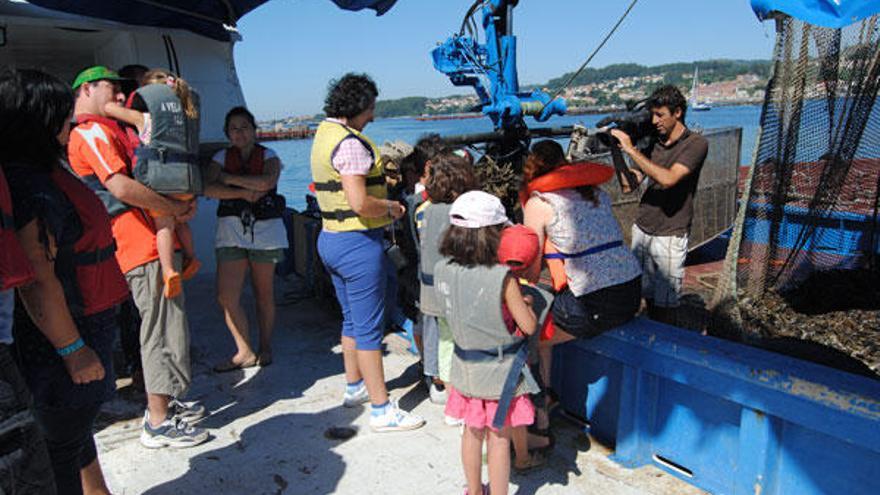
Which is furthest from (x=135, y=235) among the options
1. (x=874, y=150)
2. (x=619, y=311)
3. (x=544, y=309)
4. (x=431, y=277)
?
(x=874, y=150)

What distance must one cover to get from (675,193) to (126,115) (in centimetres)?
299

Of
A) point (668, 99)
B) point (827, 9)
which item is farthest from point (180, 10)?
point (827, 9)

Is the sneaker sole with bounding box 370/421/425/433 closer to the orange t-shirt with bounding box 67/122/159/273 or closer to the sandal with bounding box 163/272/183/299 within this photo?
the sandal with bounding box 163/272/183/299

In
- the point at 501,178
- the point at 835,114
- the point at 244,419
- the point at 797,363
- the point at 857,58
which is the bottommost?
the point at 244,419

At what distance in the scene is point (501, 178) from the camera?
4.96 m

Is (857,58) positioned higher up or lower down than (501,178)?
higher up

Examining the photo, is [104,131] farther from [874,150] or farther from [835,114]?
[874,150]

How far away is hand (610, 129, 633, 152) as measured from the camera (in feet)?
11.3

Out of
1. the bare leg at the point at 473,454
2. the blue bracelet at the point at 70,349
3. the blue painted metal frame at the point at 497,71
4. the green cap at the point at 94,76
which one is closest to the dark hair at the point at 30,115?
the blue bracelet at the point at 70,349

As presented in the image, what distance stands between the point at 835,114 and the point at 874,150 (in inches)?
20.1

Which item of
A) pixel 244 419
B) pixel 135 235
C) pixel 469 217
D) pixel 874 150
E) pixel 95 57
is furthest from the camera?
pixel 95 57

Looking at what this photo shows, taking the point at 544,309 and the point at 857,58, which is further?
the point at 857,58

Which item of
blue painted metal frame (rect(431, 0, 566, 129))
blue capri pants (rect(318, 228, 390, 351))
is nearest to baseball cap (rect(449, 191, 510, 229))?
blue capri pants (rect(318, 228, 390, 351))

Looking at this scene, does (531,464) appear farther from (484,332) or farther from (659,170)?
(659,170)
